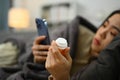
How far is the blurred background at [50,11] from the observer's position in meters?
3.23

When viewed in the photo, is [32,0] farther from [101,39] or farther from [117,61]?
[117,61]

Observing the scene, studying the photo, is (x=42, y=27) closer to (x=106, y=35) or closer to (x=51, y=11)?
(x=106, y=35)

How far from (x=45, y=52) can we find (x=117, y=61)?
330 mm

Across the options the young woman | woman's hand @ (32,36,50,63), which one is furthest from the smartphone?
the young woman

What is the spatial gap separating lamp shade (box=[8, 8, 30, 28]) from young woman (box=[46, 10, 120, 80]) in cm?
238

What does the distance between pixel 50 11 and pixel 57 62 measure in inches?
113

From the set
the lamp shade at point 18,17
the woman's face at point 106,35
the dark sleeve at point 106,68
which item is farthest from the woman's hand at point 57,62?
the lamp shade at point 18,17

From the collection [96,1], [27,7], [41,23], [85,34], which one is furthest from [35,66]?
[27,7]

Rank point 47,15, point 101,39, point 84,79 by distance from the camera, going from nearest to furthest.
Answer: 1. point 84,79
2. point 101,39
3. point 47,15

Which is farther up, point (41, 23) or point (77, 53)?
point (41, 23)

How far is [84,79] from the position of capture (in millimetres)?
1009

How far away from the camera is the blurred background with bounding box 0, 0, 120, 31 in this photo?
3.23m

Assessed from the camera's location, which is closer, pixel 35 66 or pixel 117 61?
pixel 117 61

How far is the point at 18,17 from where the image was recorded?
3.66m
